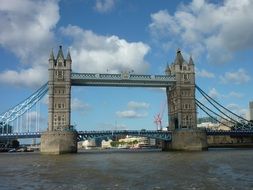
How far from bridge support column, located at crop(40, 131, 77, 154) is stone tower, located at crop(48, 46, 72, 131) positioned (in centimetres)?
428

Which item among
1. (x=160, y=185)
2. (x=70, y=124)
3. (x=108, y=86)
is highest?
(x=108, y=86)

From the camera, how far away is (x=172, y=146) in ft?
369

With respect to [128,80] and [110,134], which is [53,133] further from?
[128,80]

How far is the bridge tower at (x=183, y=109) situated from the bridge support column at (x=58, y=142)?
1011 inches

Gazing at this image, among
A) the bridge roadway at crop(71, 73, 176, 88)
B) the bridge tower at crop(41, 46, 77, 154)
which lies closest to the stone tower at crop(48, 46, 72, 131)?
the bridge tower at crop(41, 46, 77, 154)

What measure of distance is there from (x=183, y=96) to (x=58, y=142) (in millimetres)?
34715

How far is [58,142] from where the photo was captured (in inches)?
3922

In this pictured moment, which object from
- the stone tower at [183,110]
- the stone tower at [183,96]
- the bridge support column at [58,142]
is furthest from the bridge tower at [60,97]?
the stone tower at [183,96]

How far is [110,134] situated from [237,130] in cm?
3679

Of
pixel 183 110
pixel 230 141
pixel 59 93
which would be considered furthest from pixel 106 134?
pixel 230 141

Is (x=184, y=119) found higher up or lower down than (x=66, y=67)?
lower down

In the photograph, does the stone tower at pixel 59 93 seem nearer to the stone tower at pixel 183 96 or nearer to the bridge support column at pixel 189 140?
the bridge support column at pixel 189 140

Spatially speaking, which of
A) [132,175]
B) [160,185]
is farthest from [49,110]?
[160,185]

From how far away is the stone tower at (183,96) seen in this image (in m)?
115
